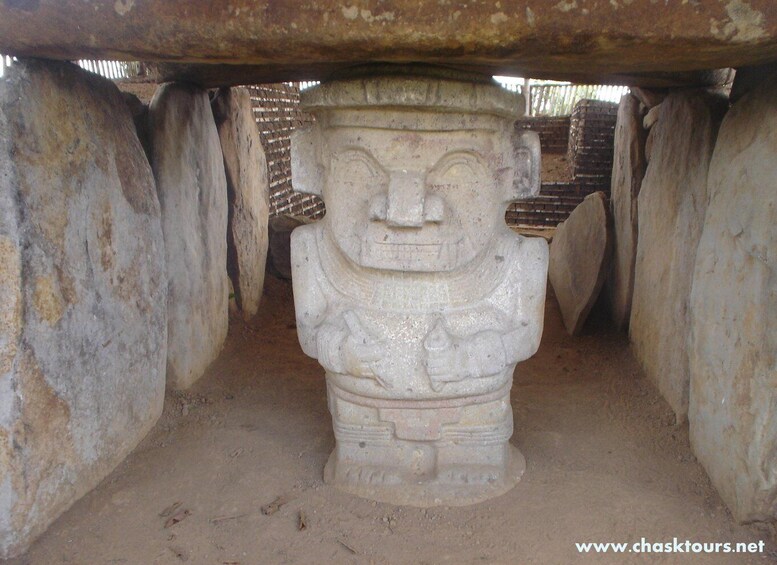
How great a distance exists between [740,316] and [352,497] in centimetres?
155

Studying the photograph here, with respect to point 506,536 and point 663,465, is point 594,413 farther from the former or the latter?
point 506,536

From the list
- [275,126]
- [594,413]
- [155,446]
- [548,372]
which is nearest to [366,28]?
[155,446]

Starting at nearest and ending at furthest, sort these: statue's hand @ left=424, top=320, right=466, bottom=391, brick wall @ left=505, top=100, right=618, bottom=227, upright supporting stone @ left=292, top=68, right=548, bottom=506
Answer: upright supporting stone @ left=292, top=68, right=548, bottom=506, statue's hand @ left=424, top=320, right=466, bottom=391, brick wall @ left=505, top=100, right=618, bottom=227

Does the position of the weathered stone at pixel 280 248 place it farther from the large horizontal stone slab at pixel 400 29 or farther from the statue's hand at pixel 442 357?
the large horizontal stone slab at pixel 400 29

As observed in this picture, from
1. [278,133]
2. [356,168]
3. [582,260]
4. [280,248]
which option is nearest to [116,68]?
[278,133]

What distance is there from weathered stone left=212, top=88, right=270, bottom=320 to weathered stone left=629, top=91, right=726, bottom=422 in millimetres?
2336

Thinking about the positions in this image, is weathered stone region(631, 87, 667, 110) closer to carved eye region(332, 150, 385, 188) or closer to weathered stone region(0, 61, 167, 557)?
carved eye region(332, 150, 385, 188)

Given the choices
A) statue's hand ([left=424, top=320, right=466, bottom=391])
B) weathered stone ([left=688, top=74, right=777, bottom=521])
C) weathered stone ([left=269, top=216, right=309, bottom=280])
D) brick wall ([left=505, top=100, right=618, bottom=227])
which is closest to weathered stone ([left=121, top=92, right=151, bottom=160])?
statue's hand ([left=424, top=320, right=466, bottom=391])

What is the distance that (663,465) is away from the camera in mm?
2746

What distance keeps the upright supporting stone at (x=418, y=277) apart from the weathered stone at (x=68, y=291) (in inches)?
29.0

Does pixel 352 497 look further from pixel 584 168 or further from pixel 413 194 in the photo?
pixel 584 168

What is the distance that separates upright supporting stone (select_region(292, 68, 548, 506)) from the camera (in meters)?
2.22

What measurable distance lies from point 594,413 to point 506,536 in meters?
1.09

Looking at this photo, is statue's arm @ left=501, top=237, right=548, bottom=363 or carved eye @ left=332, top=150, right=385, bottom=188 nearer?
carved eye @ left=332, top=150, right=385, bottom=188
